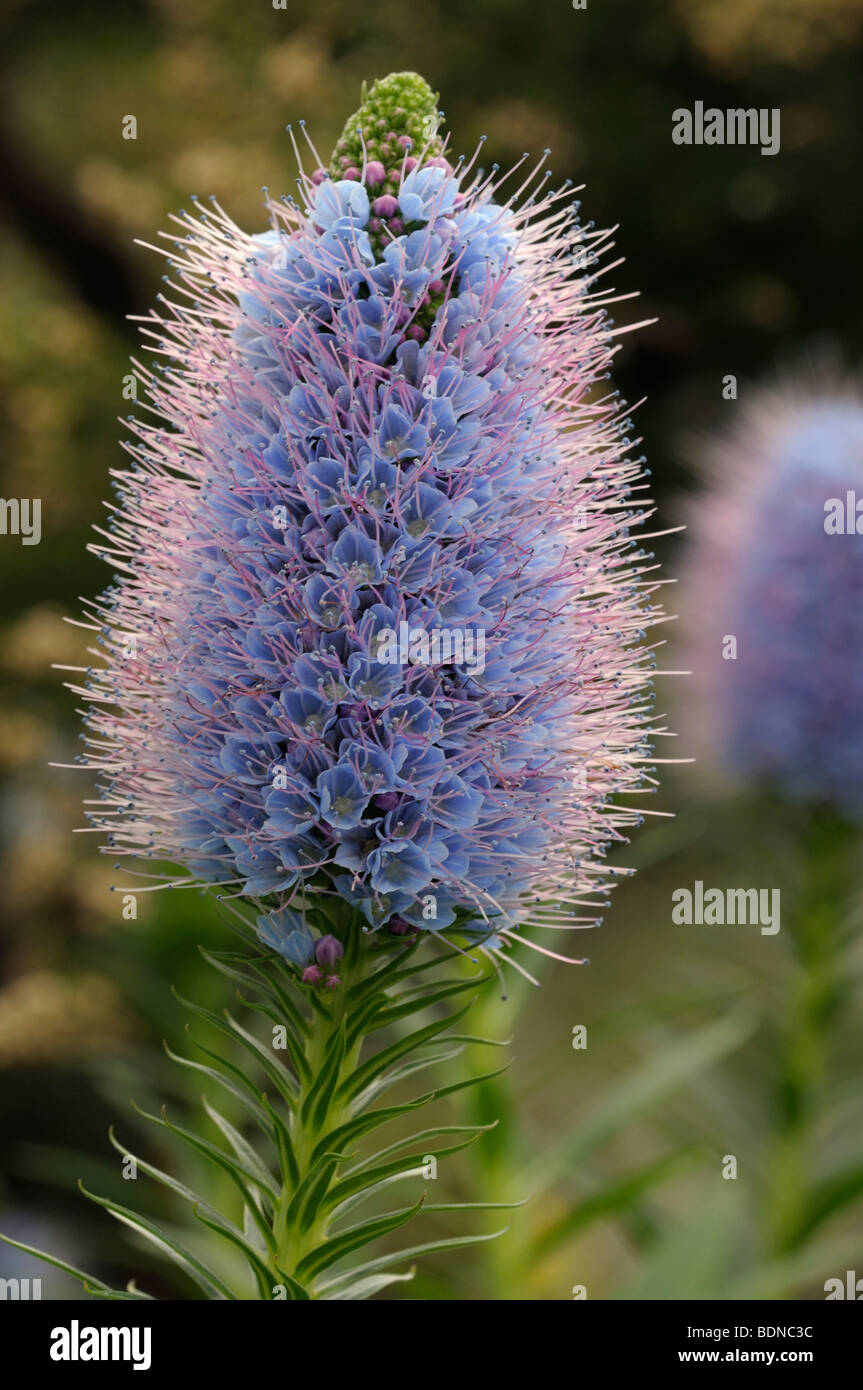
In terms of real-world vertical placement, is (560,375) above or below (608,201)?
below

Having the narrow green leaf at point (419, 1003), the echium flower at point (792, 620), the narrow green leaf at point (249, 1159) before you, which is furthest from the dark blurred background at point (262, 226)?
the narrow green leaf at point (419, 1003)

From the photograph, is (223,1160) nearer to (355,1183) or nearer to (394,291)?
(355,1183)

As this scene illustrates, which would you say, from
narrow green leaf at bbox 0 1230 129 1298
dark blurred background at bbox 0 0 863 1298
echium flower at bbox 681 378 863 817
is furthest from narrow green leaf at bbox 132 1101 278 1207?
dark blurred background at bbox 0 0 863 1298

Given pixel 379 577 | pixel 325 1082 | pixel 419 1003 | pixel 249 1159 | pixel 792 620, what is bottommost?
pixel 249 1159

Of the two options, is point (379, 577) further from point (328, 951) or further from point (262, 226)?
point (262, 226)

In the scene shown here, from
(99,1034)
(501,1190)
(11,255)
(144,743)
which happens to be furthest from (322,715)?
(11,255)

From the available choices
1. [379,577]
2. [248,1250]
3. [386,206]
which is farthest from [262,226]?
[248,1250]

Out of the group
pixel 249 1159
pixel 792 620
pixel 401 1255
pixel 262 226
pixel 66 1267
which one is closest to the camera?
pixel 66 1267
